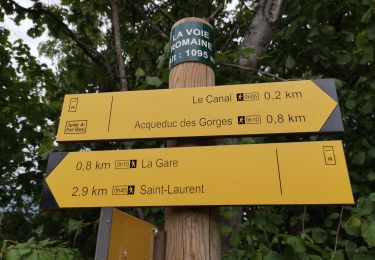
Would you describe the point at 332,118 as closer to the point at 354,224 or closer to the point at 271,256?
the point at 354,224

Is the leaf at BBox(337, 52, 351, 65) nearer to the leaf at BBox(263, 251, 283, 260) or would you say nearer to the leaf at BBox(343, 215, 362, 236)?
the leaf at BBox(343, 215, 362, 236)

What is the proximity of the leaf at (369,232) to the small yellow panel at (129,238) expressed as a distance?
1.05 m

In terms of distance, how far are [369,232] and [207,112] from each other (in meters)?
1.00

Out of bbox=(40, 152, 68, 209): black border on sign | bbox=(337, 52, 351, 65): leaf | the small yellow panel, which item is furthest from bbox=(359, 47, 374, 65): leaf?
bbox=(40, 152, 68, 209): black border on sign

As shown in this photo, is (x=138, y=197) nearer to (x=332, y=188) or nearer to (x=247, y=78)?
(x=332, y=188)

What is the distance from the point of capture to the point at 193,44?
164 cm

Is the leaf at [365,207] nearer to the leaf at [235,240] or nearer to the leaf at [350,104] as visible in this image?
the leaf at [235,240]

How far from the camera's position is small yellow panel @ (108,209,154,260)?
1.09 meters

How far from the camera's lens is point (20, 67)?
16.0ft

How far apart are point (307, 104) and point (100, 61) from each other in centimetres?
289

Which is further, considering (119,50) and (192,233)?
(119,50)

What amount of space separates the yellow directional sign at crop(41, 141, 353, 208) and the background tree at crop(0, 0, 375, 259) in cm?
72

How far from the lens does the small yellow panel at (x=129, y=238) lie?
43.0 inches

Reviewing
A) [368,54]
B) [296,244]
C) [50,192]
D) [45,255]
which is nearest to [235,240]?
[296,244]
